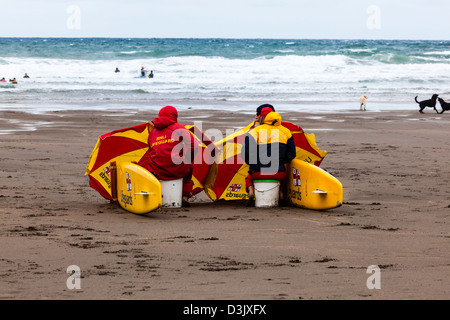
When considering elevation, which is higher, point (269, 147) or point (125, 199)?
point (269, 147)

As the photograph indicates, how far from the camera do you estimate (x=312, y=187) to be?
7.88 metres

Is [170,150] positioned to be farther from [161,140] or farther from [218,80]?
[218,80]

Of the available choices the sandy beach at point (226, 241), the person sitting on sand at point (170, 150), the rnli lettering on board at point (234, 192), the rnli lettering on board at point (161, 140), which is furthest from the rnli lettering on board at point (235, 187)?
the rnli lettering on board at point (161, 140)

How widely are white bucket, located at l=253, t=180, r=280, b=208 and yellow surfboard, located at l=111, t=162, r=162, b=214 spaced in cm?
120

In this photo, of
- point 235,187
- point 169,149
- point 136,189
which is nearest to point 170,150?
point 169,149

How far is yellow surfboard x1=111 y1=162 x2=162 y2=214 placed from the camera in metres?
7.40

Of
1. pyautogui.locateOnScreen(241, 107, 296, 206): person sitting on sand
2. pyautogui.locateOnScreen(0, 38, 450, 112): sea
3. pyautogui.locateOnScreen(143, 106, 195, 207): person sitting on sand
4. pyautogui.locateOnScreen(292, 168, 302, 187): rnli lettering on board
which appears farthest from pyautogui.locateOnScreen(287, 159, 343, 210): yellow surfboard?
pyautogui.locateOnScreen(0, 38, 450, 112): sea

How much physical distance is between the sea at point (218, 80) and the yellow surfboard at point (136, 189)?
13345mm

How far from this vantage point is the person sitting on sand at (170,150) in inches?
314

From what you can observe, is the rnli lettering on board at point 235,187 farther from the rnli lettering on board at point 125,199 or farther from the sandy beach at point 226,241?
the rnli lettering on board at point 125,199

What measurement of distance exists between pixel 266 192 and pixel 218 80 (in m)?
30.3

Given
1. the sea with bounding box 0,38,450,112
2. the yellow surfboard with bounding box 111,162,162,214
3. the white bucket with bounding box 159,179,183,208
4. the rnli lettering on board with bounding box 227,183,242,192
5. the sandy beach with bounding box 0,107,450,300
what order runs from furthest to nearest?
the sea with bounding box 0,38,450,112, the rnli lettering on board with bounding box 227,183,242,192, the white bucket with bounding box 159,179,183,208, the yellow surfboard with bounding box 111,162,162,214, the sandy beach with bounding box 0,107,450,300

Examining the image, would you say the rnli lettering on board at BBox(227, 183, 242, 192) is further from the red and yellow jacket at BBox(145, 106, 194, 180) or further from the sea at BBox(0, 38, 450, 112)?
the sea at BBox(0, 38, 450, 112)

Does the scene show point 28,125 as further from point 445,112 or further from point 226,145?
point 445,112
